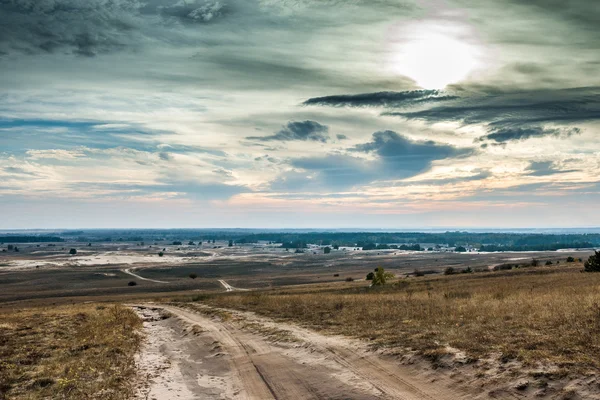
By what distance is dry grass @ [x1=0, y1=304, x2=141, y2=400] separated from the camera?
47.2 ft

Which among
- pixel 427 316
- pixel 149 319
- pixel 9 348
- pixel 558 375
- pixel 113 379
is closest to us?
pixel 558 375

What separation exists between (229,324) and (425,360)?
52.3 ft

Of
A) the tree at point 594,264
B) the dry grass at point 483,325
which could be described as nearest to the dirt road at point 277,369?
the dry grass at point 483,325

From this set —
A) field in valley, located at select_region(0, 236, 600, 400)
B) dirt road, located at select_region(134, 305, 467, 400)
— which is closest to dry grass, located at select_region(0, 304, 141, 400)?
field in valley, located at select_region(0, 236, 600, 400)

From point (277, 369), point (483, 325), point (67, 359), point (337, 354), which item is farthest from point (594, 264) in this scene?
point (67, 359)

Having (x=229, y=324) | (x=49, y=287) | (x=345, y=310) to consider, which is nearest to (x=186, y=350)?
(x=229, y=324)

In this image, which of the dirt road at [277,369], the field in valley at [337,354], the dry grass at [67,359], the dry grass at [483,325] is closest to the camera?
the field in valley at [337,354]

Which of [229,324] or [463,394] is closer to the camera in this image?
[463,394]

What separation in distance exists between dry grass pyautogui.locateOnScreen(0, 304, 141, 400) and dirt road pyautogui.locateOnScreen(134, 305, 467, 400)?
1160 mm

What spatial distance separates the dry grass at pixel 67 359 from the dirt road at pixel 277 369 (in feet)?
3.81

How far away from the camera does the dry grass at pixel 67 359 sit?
14391 mm

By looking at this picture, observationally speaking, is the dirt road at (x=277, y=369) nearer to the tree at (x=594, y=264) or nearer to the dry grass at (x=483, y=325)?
the dry grass at (x=483, y=325)

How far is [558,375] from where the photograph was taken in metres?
11.5

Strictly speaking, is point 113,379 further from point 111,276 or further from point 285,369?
point 111,276
